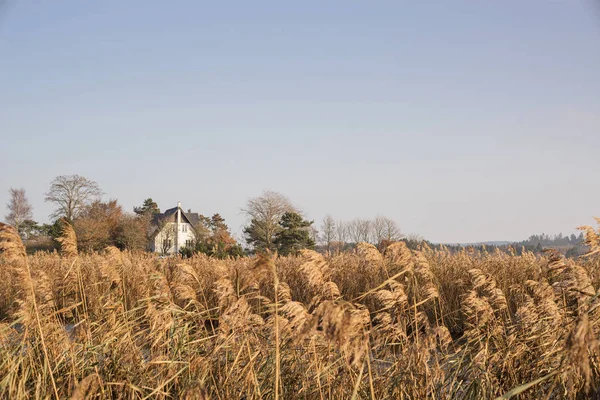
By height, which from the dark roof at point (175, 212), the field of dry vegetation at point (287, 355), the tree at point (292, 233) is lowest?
the field of dry vegetation at point (287, 355)

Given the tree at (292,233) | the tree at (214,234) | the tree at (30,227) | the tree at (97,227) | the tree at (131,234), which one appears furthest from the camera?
the tree at (30,227)

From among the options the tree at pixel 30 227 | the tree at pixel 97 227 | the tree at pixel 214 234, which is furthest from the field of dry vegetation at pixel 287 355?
the tree at pixel 30 227

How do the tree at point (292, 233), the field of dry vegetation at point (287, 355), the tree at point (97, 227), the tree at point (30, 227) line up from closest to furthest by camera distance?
the field of dry vegetation at point (287, 355) → the tree at point (97, 227) → the tree at point (292, 233) → the tree at point (30, 227)

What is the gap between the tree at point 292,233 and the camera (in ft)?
140

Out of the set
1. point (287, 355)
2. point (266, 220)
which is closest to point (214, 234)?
point (266, 220)

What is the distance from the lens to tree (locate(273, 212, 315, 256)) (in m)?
42.5

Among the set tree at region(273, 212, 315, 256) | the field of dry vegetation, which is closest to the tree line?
tree at region(273, 212, 315, 256)

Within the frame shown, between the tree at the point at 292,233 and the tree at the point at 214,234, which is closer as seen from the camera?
the tree at the point at 214,234

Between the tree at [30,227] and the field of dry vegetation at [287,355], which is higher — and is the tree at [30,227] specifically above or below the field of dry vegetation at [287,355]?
above

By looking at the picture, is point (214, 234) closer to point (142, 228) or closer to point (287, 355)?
point (142, 228)

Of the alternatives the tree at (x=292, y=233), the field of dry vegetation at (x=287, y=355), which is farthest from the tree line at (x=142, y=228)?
the field of dry vegetation at (x=287, y=355)

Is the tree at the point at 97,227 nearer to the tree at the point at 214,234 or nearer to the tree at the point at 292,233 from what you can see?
the tree at the point at 214,234

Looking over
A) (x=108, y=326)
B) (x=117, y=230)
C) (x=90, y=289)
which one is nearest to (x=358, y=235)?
(x=117, y=230)

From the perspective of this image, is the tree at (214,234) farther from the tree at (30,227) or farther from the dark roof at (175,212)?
the tree at (30,227)
